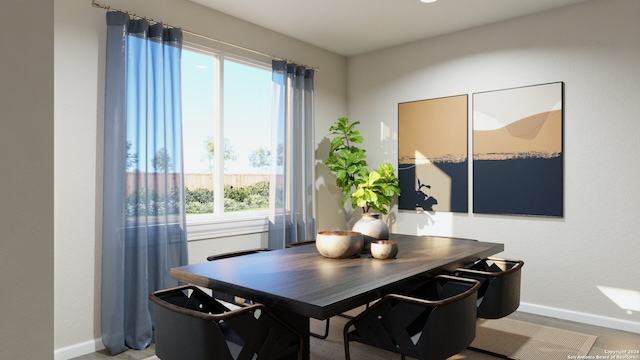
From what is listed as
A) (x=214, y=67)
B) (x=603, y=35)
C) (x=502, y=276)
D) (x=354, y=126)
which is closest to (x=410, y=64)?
(x=354, y=126)

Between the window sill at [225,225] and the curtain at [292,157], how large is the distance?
118mm

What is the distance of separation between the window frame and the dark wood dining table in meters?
1.17

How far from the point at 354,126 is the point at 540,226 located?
91.8 inches

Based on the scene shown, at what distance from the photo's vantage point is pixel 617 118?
3.52 metres

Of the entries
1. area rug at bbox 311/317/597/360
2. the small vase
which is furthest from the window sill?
the small vase

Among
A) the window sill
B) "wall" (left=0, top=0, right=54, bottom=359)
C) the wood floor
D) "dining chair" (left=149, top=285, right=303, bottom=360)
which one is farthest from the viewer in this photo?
the window sill

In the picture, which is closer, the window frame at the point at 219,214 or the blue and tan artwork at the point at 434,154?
the window frame at the point at 219,214

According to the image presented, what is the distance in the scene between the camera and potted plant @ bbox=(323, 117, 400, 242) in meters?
4.62

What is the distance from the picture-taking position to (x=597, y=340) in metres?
3.24

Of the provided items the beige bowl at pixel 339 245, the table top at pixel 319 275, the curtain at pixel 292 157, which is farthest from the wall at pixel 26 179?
the curtain at pixel 292 157

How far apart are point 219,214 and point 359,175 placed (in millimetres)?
1600

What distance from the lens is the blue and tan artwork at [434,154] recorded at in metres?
4.37

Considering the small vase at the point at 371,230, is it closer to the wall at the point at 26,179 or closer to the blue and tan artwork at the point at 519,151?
the blue and tan artwork at the point at 519,151

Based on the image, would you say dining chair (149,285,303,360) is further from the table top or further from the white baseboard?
the white baseboard
